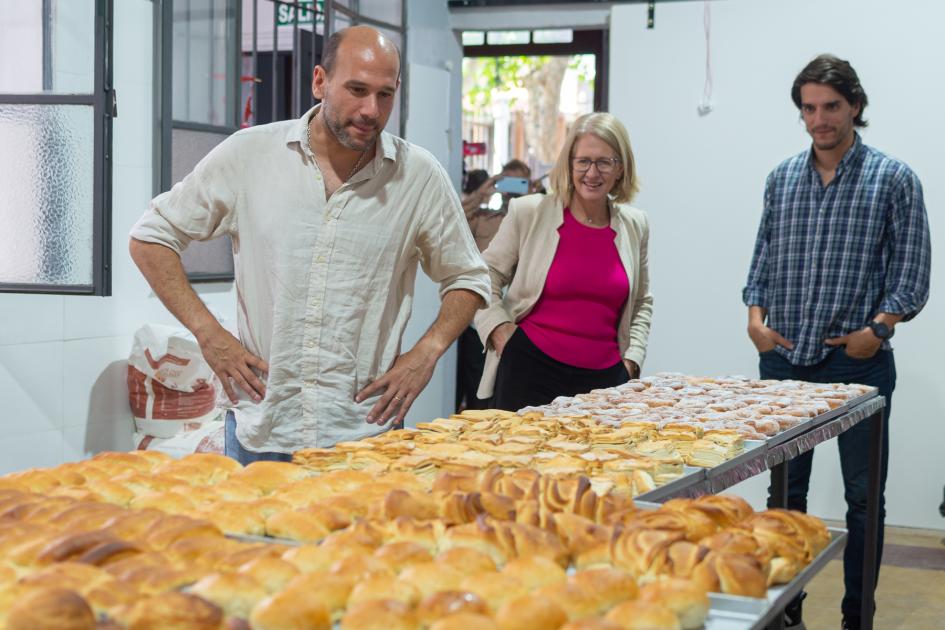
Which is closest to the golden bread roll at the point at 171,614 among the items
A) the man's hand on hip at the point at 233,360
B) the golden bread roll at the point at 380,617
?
the golden bread roll at the point at 380,617

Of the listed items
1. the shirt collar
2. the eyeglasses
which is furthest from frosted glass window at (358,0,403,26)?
the shirt collar

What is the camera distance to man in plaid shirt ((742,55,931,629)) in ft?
11.6

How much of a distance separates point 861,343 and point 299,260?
1825mm

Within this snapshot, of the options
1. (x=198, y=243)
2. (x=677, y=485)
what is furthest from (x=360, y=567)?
(x=198, y=243)

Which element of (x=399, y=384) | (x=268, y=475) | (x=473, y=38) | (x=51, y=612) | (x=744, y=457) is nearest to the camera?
(x=51, y=612)

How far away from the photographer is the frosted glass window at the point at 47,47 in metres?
3.83

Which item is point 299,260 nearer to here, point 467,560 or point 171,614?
point 467,560

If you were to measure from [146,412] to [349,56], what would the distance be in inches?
100

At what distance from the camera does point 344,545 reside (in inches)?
51.9

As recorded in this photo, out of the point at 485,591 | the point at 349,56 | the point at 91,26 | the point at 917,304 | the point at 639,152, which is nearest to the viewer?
the point at 485,591

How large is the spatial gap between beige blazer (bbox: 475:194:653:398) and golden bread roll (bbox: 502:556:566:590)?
2.33m

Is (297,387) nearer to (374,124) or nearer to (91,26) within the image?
(374,124)

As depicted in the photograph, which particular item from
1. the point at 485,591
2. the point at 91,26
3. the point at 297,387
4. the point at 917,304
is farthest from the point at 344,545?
the point at 91,26

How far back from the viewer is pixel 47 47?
3.94 metres
